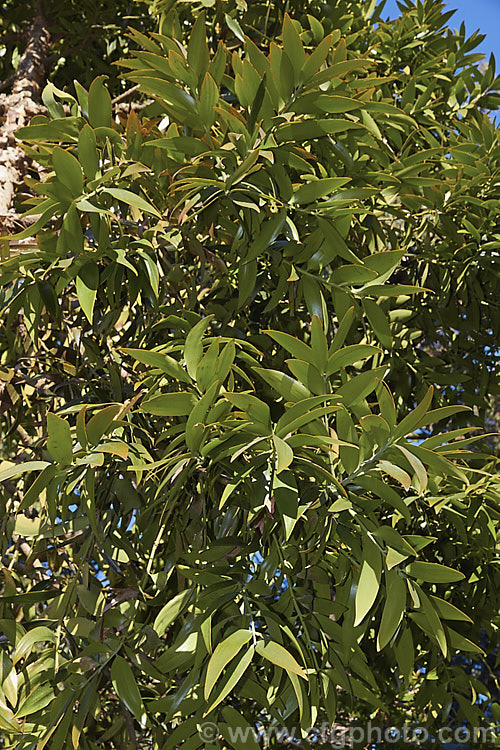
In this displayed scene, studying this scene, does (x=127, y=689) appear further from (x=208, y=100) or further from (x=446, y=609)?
(x=208, y=100)

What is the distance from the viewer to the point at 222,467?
72 centimetres

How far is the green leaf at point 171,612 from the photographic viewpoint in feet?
2.35

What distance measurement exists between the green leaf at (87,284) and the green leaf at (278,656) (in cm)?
39

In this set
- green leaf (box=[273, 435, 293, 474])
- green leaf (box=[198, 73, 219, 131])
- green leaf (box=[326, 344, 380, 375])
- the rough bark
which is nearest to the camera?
green leaf (box=[273, 435, 293, 474])

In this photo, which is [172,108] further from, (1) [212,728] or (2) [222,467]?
(1) [212,728]

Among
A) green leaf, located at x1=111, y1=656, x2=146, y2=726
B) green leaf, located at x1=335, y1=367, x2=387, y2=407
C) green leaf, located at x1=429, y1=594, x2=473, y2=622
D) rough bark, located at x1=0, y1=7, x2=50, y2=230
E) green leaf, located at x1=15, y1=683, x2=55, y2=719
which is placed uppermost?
rough bark, located at x1=0, y1=7, x2=50, y2=230

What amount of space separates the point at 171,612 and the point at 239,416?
0.26 meters

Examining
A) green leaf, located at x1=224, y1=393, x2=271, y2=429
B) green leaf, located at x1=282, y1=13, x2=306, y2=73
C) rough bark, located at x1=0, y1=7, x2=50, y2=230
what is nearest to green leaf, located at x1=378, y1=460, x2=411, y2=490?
green leaf, located at x1=224, y1=393, x2=271, y2=429

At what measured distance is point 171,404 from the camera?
0.61m

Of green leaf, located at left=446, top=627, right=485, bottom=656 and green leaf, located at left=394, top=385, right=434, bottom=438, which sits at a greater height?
green leaf, located at left=394, top=385, right=434, bottom=438

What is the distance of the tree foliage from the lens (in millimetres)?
604

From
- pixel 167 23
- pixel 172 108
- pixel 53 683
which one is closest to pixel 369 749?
pixel 53 683

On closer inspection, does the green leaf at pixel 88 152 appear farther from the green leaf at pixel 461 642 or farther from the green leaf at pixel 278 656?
the green leaf at pixel 461 642

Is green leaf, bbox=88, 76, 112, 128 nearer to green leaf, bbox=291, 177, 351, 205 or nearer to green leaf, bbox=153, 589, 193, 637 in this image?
green leaf, bbox=291, 177, 351, 205
